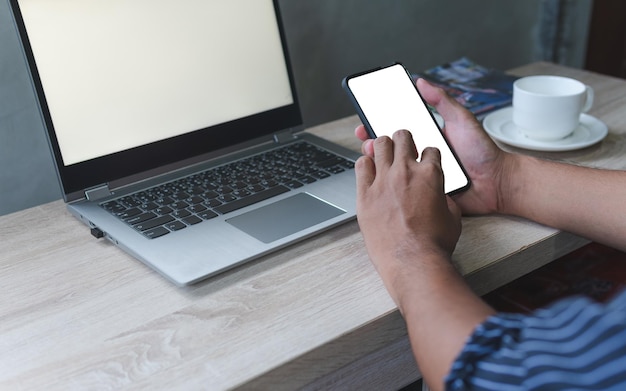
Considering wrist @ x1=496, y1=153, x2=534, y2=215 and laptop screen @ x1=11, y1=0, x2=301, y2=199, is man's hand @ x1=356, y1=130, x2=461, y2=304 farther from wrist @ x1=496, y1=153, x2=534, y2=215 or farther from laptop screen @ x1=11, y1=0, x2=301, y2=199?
laptop screen @ x1=11, y1=0, x2=301, y2=199

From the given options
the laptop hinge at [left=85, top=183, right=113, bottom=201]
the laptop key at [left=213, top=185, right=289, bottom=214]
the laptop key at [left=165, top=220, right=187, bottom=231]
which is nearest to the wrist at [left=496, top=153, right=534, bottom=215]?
the laptop key at [left=213, top=185, right=289, bottom=214]

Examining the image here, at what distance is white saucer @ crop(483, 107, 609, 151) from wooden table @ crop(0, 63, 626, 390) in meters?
0.18

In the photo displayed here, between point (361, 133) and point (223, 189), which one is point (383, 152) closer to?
point (361, 133)

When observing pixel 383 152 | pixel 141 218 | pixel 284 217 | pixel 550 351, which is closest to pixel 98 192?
pixel 141 218

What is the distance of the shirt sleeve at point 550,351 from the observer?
1.52ft

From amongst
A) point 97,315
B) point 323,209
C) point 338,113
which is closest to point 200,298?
point 97,315

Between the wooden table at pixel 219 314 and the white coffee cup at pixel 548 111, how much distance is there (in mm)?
200

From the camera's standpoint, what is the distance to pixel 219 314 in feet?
2.08

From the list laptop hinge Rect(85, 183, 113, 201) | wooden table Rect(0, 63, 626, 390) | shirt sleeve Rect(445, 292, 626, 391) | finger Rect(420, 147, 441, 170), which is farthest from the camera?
laptop hinge Rect(85, 183, 113, 201)

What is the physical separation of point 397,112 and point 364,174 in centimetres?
13

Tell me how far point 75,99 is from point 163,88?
11 centimetres

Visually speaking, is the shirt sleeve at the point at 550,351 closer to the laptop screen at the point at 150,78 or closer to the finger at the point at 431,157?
the finger at the point at 431,157

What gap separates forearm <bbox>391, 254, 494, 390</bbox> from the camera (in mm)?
542

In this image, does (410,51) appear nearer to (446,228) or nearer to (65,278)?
(446,228)
